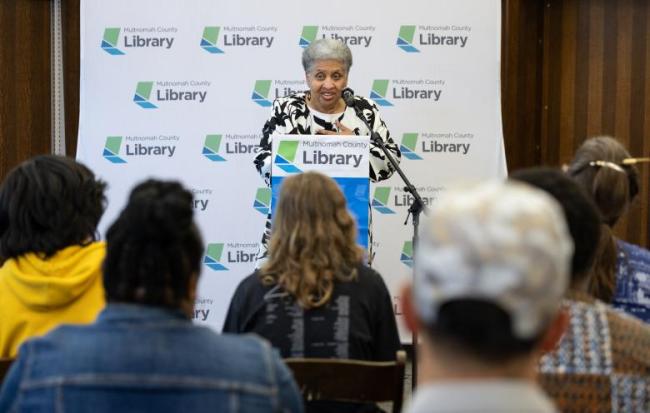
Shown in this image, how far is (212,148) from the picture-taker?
6629 millimetres

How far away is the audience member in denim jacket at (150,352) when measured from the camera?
1.83m

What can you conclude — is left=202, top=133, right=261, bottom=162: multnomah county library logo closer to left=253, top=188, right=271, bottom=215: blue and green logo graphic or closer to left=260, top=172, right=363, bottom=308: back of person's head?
left=253, top=188, right=271, bottom=215: blue and green logo graphic

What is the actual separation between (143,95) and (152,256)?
16.1 ft

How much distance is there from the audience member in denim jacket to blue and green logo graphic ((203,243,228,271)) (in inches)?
184

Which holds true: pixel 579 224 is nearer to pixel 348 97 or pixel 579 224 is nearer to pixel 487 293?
pixel 487 293

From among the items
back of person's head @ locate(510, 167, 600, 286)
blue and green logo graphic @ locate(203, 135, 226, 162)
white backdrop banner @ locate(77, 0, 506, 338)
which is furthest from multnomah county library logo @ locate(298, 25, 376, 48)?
back of person's head @ locate(510, 167, 600, 286)

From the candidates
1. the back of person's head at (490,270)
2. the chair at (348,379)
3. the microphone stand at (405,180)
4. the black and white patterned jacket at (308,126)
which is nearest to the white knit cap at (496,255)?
the back of person's head at (490,270)

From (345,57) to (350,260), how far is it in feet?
7.04

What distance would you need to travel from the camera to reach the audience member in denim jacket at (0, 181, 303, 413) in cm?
183

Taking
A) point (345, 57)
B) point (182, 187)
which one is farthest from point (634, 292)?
point (345, 57)

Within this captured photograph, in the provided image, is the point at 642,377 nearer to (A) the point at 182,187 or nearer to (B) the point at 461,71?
(A) the point at 182,187

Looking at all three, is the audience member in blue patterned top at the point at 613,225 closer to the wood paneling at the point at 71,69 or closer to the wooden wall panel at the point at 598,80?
the wooden wall panel at the point at 598,80

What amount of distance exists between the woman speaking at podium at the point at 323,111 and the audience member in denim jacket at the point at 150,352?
2963mm

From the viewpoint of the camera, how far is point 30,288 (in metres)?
2.77
